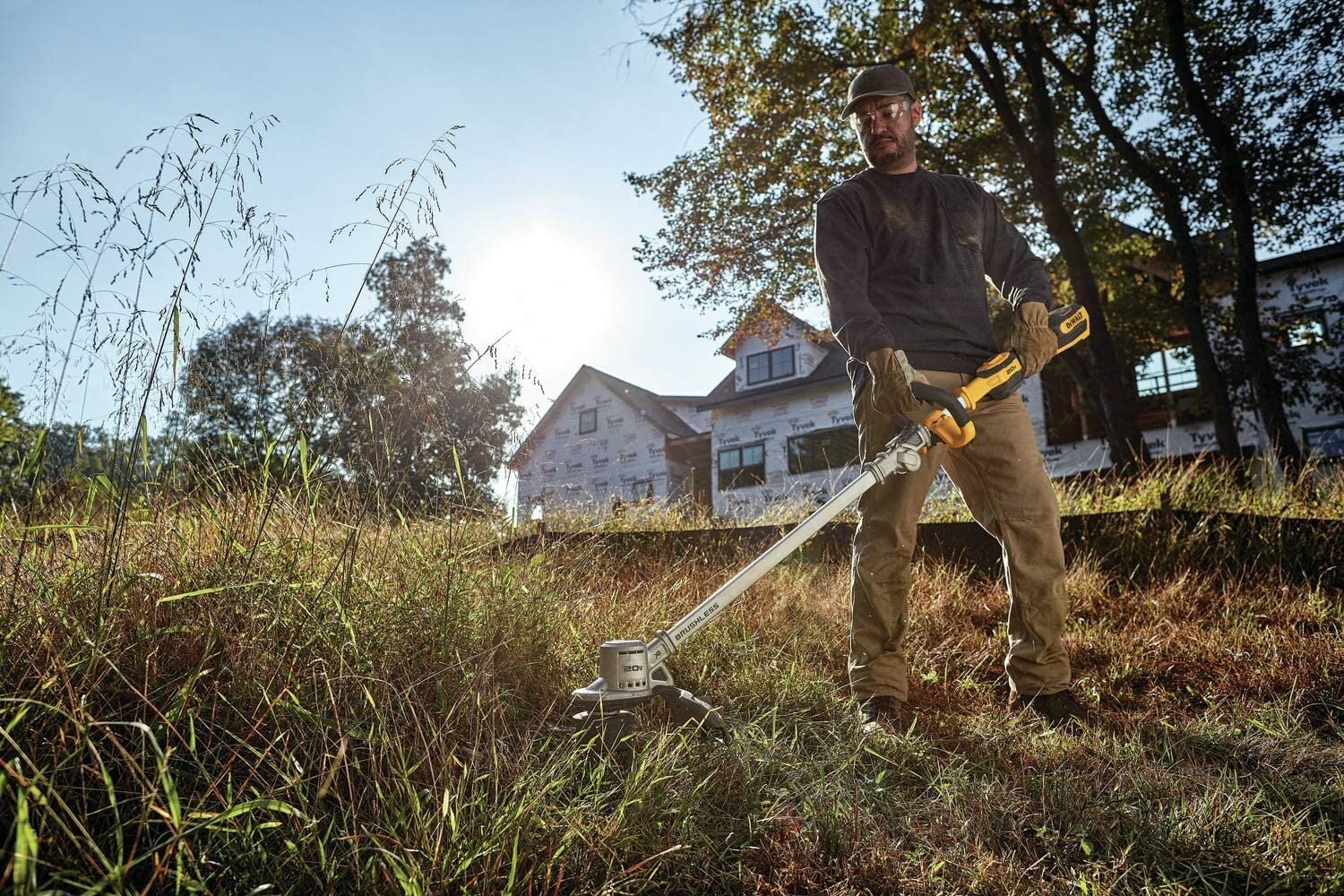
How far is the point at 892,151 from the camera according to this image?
3092 mm

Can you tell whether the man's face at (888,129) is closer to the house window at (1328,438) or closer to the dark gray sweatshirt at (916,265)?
the dark gray sweatshirt at (916,265)

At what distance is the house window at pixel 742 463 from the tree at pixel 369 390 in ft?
61.7

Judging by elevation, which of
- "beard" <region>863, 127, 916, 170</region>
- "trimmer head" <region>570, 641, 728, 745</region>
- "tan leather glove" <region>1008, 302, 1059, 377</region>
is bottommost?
"trimmer head" <region>570, 641, 728, 745</region>

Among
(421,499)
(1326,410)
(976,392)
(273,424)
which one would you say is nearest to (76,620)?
(273,424)

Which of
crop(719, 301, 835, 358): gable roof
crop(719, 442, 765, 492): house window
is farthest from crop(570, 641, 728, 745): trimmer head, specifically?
crop(719, 442, 765, 492): house window

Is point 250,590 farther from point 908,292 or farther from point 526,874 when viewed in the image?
point 908,292

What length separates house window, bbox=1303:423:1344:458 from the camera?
15.7 meters

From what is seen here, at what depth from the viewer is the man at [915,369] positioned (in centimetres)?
281

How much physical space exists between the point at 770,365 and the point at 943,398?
66.6 ft

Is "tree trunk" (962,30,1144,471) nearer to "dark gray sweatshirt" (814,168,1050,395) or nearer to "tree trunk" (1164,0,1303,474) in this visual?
"tree trunk" (1164,0,1303,474)

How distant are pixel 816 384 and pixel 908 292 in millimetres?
18263

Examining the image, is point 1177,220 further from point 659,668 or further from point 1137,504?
point 659,668

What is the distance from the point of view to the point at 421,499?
10.3 feet

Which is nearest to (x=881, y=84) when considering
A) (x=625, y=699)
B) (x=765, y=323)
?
(x=625, y=699)
